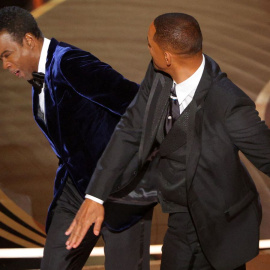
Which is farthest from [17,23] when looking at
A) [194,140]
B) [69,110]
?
[194,140]

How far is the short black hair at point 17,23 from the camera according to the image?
2238mm

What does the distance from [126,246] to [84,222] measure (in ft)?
1.80

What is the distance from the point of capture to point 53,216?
7.48ft

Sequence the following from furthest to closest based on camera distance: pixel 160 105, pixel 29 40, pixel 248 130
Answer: pixel 29 40 → pixel 160 105 → pixel 248 130

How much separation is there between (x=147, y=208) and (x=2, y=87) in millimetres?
1738

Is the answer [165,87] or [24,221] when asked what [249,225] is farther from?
[24,221]

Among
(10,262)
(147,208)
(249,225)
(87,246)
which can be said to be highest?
(249,225)

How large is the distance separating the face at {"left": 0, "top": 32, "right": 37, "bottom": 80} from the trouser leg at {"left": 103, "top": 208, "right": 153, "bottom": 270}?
2.43 ft

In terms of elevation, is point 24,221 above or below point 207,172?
below

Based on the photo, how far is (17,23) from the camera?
2.27 m

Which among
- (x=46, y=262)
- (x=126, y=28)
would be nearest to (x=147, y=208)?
(x=46, y=262)

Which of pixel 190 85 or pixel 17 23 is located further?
pixel 17 23

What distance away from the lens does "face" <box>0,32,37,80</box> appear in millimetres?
2229

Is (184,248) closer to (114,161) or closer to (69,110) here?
(114,161)
